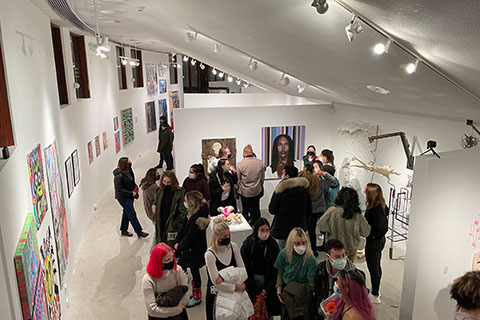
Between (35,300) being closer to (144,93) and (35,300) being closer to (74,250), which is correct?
(74,250)

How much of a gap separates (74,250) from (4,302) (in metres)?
4.26

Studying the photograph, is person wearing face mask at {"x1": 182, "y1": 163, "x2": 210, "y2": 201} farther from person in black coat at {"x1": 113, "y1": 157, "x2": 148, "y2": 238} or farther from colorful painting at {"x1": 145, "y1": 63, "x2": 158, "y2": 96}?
colorful painting at {"x1": 145, "y1": 63, "x2": 158, "y2": 96}

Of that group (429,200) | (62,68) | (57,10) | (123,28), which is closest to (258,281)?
(429,200)

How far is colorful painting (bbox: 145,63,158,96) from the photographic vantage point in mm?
14234

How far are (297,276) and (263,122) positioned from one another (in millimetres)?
4919

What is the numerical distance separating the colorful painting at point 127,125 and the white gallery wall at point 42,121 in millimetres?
828

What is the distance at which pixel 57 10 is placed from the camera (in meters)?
5.32

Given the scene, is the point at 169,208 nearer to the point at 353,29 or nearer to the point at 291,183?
the point at 291,183

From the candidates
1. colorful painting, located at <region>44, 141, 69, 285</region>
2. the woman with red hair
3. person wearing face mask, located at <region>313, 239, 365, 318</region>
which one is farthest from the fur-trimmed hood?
colorful painting, located at <region>44, 141, 69, 285</region>

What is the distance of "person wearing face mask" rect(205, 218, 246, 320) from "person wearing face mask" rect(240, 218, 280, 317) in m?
0.16

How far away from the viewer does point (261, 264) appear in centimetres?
391

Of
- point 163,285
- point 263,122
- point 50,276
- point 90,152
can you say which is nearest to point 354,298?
point 163,285

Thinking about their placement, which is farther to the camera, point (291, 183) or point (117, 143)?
point (117, 143)

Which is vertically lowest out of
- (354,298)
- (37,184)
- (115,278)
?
(115,278)
